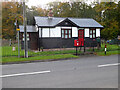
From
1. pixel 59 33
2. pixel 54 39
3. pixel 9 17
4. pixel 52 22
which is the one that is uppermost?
pixel 9 17

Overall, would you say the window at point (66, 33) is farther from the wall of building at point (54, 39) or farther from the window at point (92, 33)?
the window at point (92, 33)

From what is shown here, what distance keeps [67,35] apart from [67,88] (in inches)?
612

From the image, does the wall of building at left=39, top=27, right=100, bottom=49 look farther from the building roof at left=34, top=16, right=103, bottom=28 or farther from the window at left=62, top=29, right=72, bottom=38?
the building roof at left=34, top=16, right=103, bottom=28

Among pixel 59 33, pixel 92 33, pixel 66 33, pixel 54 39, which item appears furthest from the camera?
pixel 92 33

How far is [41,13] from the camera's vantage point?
45000 millimetres

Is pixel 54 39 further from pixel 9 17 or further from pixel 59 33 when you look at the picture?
pixel 9 17

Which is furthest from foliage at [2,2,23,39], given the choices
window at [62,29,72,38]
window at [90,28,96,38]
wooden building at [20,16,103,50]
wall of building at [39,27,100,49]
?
window at [90,28,96,38]

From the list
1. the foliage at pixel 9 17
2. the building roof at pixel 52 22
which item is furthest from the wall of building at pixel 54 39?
the foliage at pixel 9 17

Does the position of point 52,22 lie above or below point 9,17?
below

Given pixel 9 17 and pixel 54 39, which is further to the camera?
pixel 9 17

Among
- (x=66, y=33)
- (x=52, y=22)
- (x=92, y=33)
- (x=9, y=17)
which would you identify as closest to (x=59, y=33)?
(x=66, y=33)

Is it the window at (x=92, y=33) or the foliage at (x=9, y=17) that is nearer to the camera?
the window at (x=92, y=33)

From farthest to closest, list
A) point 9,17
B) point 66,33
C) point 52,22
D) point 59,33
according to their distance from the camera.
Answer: point 9,17
point 52,22
point 66,33
point 59,33

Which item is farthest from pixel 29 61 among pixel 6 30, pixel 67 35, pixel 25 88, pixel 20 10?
pixel 20 10
